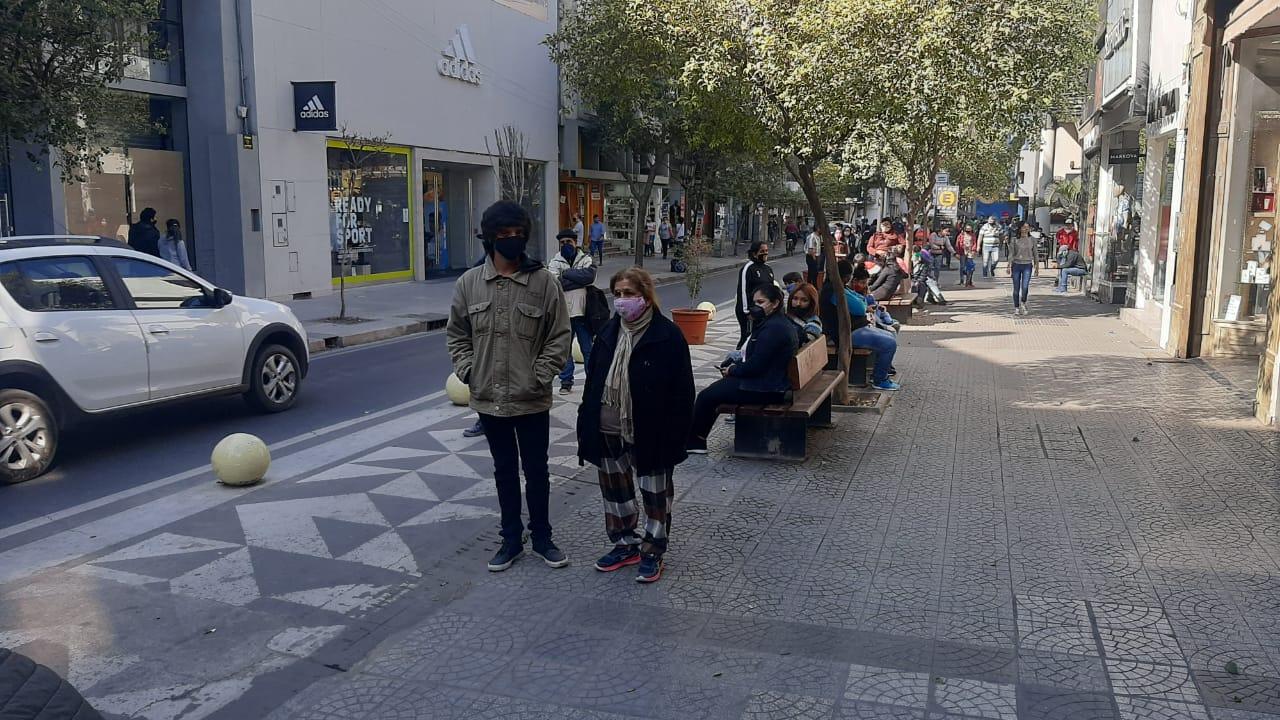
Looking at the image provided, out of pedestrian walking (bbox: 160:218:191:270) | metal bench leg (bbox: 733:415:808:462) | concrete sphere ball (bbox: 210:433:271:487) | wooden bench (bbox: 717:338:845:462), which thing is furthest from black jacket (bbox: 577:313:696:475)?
pedestrian walking (bbox: 160:218:191:270)

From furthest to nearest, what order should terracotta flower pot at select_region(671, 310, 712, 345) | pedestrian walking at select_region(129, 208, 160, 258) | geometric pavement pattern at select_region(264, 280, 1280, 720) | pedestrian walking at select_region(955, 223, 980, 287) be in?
pedestrian walking at select_region(955, 223, 980, 287)
pedestrian walking at select_region(129, 208, 160, 258)
terracotta flower pot at select_region(671, 310, 712, 345)
geometric pavement pattern at select_region(264, 280, 1280, 720)

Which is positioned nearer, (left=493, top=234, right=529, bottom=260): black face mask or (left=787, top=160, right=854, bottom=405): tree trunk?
(left=493, top=234, right=529, bottom=260): black face mask

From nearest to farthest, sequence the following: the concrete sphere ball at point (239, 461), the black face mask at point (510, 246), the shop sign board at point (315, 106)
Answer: the black face mask at point (510, 246), the concrete sphere ball at point (239, 461), the shop sign board at point (315, 106)

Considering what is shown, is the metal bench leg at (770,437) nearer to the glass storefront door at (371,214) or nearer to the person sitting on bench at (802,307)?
the person sitting on bench at (802,307)

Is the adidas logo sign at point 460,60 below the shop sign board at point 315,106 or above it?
above

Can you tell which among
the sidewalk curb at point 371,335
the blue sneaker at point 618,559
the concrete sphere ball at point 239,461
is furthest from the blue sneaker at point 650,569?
the sidewalk curb at point 371,335

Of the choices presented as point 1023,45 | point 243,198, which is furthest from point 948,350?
point 243,198

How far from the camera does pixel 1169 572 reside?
5801 mm

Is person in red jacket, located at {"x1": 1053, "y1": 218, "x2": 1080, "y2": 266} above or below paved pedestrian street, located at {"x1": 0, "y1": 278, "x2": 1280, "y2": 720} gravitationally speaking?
above

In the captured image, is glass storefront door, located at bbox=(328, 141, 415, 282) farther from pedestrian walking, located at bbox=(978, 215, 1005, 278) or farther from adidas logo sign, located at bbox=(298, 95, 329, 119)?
pedestrian walking, located at bbox=(978, 215, 1005, 278)

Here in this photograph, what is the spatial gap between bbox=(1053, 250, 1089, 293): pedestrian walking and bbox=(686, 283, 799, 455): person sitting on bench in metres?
21.6

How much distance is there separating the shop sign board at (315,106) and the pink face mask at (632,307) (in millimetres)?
16472

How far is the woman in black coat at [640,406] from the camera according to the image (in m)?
5.48

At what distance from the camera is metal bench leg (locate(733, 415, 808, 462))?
26.9ft
